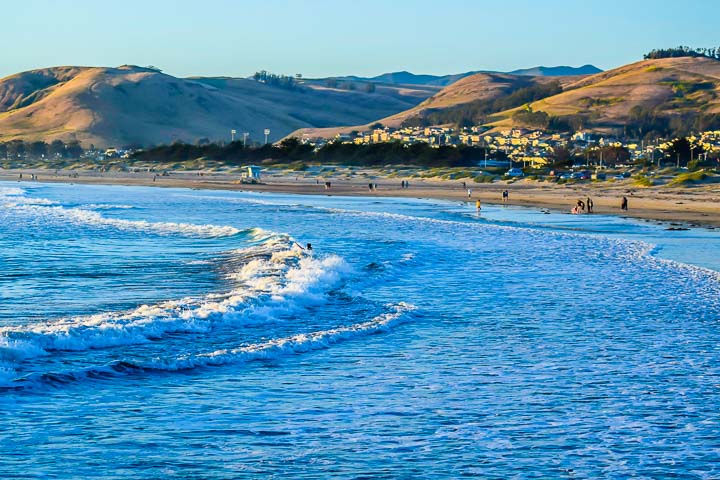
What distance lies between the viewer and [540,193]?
75.6 m

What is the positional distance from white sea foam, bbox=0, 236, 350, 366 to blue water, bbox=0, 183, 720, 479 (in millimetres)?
59

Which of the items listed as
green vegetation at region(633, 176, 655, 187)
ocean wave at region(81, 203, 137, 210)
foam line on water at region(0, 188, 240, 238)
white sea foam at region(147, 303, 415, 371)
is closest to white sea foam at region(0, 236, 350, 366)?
white sea foam at region(147, 303, 415, 371)

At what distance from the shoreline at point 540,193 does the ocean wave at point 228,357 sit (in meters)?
29.5

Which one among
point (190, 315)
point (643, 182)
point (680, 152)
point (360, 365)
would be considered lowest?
point (360, 365)

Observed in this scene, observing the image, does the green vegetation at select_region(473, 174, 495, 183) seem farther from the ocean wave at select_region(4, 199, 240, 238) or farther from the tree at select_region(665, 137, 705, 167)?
the ocean wave at select_region(4, 199, 240, 238)

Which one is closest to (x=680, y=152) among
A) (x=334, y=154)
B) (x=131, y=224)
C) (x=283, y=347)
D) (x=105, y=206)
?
(x=334, y=154)

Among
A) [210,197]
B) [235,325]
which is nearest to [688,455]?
[235,325]

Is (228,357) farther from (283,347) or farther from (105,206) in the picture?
(105,206)

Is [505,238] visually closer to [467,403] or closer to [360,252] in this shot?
[360,252]

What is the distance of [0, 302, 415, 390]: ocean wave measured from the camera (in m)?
12.6

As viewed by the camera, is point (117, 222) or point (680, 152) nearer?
point (117, 222)

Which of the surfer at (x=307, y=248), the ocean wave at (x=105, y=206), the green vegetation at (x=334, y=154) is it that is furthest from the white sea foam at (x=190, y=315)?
the green vegetation at (x=334, y=154)

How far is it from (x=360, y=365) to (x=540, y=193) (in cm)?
6337

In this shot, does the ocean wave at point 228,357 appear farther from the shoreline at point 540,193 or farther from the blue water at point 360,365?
the shoreline at point 540,193
